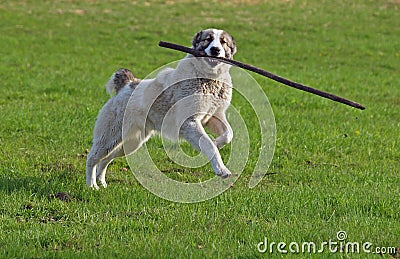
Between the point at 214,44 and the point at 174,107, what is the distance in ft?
2.69

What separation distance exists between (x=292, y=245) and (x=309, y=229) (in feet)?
1.49

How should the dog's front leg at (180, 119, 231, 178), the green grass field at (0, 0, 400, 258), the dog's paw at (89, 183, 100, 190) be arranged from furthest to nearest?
the dog's paw at (89, 183, 100, 190) < the dog's front leg at (180, 119, 231, 178) < the green grass field at (0, 0, 400, 258)

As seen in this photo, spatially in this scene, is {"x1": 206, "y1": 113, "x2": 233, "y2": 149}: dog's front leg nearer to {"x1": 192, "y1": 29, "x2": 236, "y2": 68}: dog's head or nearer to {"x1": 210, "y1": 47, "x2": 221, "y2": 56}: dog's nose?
{"x1": 192, "y1": 29, "x2": 236, "y2": 68}: dog's head

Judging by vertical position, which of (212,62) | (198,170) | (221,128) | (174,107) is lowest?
(198,170)

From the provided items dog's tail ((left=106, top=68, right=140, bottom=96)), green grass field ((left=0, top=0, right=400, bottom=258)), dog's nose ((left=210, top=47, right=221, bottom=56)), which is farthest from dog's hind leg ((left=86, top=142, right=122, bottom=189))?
dog's nose ((left=210, top=47, right=221, bottom=56))

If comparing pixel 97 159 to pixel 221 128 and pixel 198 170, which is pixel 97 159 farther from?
pixel 221 128

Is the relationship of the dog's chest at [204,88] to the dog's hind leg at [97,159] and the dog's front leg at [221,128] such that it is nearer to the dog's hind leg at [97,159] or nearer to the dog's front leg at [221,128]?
the dog's front leg at [221,128]

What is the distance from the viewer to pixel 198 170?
8.09 metres

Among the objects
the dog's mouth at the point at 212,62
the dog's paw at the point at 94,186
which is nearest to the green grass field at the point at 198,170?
the dog's paw at the point at 94,186

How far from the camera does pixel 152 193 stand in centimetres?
678

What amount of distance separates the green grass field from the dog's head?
147cm

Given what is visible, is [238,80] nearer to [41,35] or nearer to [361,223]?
[361,223]

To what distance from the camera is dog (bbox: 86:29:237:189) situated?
6.89m

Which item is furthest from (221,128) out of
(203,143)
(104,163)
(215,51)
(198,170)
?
(104,163)
